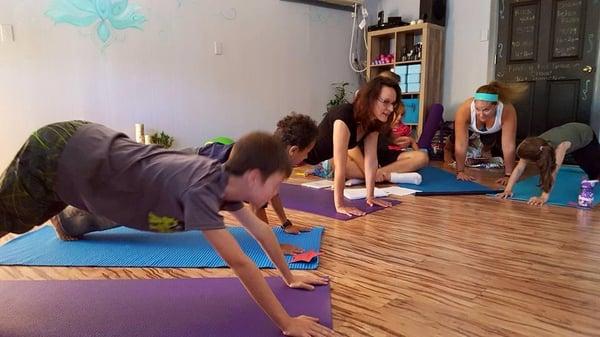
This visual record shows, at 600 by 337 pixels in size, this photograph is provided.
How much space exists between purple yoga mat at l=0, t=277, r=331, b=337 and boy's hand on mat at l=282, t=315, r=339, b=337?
70mm

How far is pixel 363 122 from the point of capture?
7.75 feet

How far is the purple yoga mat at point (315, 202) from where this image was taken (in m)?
2.52

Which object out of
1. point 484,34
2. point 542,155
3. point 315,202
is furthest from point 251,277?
point 484,34

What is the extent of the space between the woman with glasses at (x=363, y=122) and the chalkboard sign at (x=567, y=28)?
295 centimetres

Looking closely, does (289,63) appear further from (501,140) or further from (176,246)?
(176,246)

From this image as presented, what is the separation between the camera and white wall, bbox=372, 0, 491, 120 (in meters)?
4.87

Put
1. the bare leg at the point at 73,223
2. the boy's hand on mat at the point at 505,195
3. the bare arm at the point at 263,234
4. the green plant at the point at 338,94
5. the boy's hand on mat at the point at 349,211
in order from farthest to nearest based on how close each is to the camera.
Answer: the green plant at the point at 338,94, the boy's hand on mat at the point at 505,195, the boy's hand on mat at the point at 349,211, the bare leg at the point at 73,223, the bare arm at the point at 263,234

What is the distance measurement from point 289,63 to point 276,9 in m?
0.61

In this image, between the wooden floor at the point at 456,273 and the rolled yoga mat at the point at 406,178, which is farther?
the rolled yoga mat at the point at 406,178

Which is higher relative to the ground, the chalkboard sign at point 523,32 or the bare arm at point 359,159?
the chalkboard sign at point 523,32

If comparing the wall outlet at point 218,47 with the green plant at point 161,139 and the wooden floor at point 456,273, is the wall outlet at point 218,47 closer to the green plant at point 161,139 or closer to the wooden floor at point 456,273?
Result: the green plant at point 161,139

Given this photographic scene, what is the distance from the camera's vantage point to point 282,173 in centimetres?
106

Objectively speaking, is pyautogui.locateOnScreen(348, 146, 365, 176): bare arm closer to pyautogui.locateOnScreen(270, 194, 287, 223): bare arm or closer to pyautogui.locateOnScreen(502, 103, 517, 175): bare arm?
pyautogui.locateOnScreen(502, 103, 517, 175): bare arm

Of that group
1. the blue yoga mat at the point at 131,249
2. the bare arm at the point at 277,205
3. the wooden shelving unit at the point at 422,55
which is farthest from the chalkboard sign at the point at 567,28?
the bare arm at the point at 277,205
